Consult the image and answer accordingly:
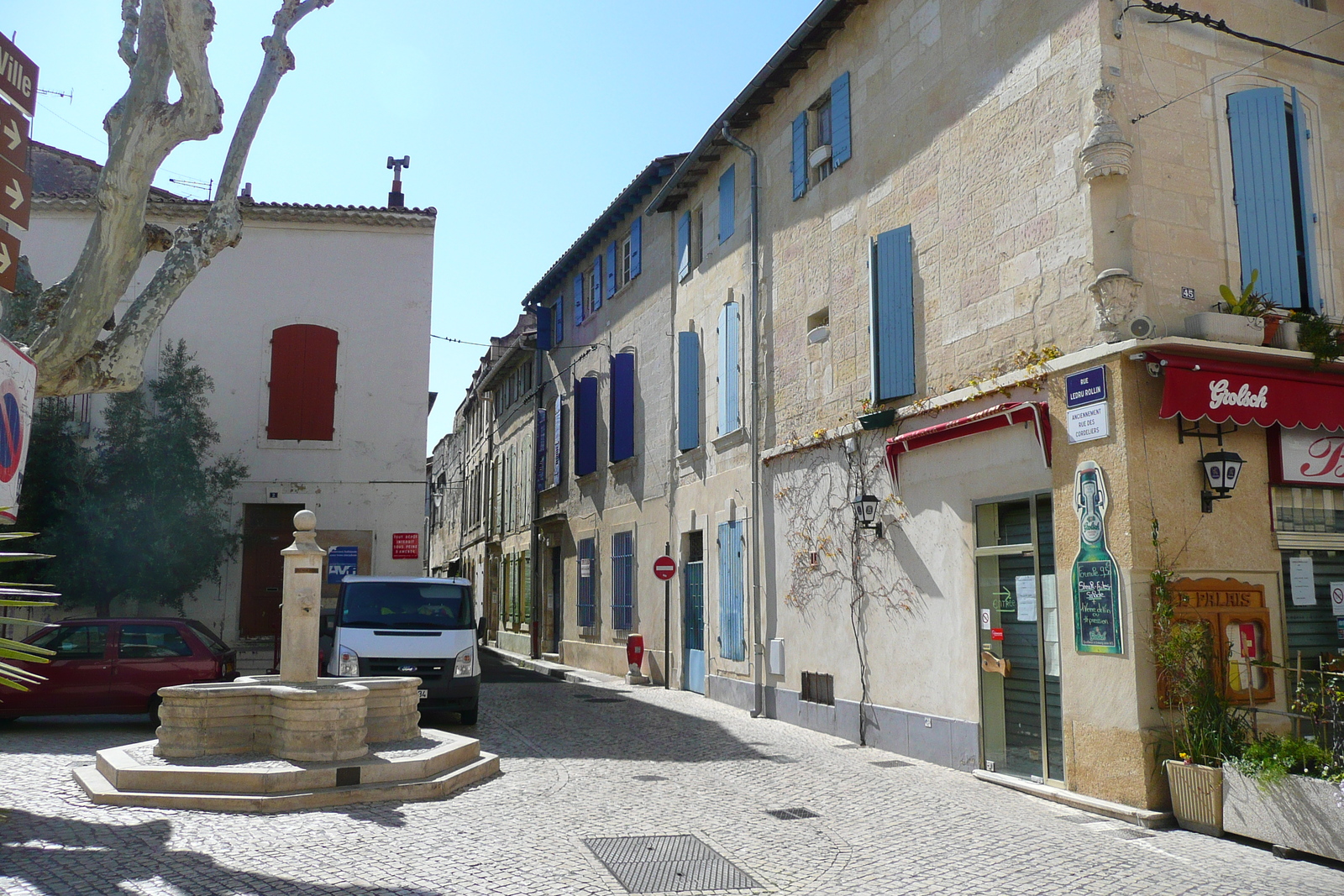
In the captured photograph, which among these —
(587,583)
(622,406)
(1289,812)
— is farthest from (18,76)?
(587,583)

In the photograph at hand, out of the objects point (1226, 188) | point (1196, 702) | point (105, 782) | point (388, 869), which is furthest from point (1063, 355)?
point (105, 782)

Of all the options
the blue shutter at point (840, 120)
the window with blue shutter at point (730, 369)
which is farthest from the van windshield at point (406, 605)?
the blue shutter at point (840, 120)

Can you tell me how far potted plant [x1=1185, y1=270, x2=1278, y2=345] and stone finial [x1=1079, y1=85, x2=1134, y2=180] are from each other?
4.11ft

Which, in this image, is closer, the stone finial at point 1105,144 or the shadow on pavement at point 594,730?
the stone finial at point 1105,144

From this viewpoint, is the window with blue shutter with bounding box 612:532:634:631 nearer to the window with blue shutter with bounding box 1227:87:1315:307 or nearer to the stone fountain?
the stone fountain

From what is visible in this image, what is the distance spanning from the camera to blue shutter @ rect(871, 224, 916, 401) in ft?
35.6

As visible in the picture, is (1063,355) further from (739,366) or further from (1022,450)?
(739,366)

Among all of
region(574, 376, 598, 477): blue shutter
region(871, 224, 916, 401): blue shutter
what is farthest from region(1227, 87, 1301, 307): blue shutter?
region(574, 376, 598, 477): blue shutter

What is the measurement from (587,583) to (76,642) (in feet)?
37.1

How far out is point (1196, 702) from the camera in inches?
293

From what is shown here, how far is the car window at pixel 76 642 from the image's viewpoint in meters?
12.0

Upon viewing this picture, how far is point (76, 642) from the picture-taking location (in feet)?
39.7

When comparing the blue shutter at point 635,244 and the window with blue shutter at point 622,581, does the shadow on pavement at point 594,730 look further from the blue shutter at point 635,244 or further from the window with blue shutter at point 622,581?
the blue shutter at point 635,244

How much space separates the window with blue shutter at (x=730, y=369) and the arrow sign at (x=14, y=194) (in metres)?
9.71
